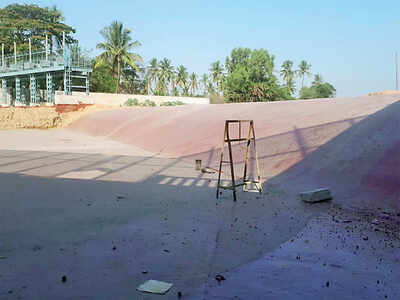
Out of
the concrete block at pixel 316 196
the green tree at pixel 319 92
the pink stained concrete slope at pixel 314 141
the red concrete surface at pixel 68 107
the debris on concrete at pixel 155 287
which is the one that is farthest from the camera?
the green tree at pixel 319 92

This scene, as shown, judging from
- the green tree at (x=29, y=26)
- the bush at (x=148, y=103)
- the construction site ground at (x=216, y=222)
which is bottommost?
the construction site ground at (x=216, y=222)

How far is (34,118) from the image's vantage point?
2983 cm

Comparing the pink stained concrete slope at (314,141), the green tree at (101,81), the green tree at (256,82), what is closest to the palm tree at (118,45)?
the green tree at (101,81)

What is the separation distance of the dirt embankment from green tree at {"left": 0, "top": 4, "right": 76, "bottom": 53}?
14354 mm

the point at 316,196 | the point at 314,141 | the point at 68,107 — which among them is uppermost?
the point at 68,107

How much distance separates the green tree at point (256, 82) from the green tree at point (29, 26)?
21.2 meters

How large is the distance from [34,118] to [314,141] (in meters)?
25.4

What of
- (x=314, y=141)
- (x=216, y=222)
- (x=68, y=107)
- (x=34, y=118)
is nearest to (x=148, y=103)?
(x=68, y=107)

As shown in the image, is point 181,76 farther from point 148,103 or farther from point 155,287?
point 155,287

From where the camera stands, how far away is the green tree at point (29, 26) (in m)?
41.2

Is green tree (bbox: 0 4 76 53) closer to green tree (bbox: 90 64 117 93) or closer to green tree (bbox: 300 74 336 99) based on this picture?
green tree (bbox: 90 64 117 93)

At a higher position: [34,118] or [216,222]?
[34,118]

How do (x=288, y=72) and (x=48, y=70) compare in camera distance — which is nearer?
(x=48, y=70)

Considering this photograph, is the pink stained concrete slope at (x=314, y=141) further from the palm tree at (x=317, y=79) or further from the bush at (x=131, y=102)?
the palm tree at (x=317, y=79)
